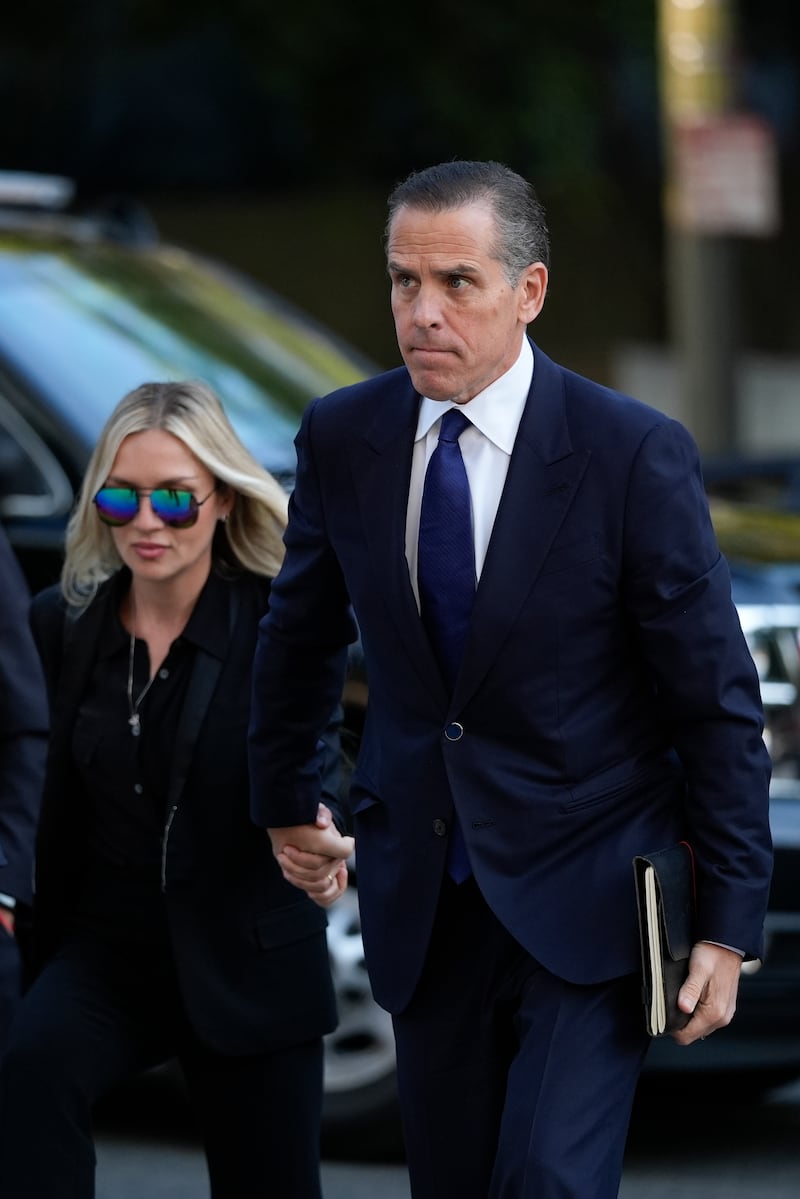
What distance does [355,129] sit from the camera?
18031 mm

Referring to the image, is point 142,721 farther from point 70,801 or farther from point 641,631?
point 641,631

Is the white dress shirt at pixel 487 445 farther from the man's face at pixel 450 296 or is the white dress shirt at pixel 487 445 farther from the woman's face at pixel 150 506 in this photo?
the woman's face at pixel 150 506

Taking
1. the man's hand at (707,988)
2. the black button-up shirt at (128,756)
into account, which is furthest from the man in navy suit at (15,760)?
the man's hand at (707,988)

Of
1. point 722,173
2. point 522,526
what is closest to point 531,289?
point 522,526

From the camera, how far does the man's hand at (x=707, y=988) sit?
3.36 meters

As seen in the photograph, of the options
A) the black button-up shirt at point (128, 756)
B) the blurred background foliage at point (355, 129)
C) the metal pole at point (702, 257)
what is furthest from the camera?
the blurred background foliage at point (355, 129)

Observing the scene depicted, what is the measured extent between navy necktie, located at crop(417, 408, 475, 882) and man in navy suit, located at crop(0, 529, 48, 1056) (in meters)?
0.93

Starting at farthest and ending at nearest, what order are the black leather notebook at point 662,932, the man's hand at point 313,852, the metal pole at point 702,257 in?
1. the metal pole at point 702,257
2. the man's hand at point 313,852
3. the black leather notebook at point 662,932

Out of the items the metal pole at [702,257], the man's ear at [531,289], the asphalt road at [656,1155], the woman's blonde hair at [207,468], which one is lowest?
the asphalt road at [656,1155]

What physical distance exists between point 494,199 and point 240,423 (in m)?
2.89

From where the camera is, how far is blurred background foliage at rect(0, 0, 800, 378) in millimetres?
16562

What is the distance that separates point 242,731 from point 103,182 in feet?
49.5

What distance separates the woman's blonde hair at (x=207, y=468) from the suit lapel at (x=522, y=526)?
944 mm

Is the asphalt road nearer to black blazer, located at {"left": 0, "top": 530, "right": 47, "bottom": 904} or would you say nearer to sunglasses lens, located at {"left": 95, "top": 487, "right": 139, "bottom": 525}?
black blazer, located at {"left": 0, "top": 530, "right": 47, "bottom": 904}
